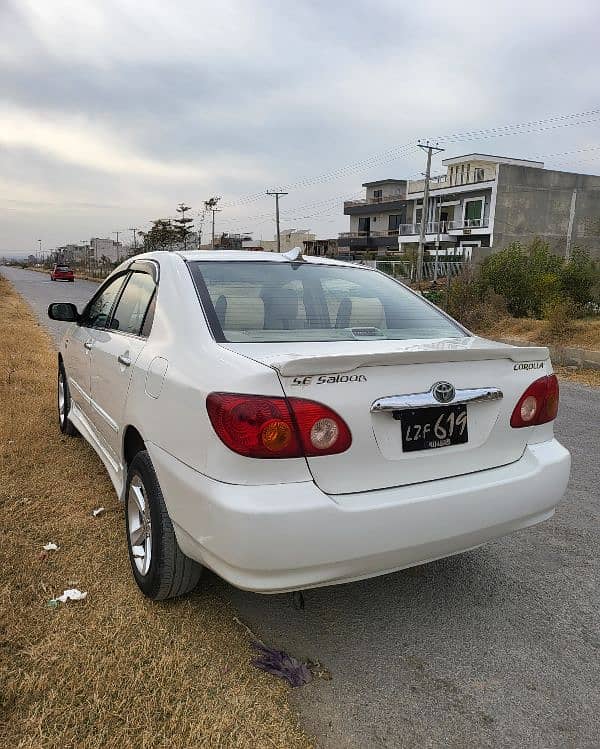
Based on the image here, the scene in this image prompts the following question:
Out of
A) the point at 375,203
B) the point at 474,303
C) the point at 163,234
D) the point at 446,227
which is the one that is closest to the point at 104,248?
the point at 163,234

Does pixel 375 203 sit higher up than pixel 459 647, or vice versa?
pixel 375 203

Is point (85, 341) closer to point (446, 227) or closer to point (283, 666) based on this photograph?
point (283, 666)

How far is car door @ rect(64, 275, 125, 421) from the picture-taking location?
385cm

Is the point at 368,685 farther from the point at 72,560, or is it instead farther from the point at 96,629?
the point at 72,560

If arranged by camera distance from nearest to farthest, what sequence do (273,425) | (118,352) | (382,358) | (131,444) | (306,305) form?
(273,425)
(382,358)
(131,444)
(306,305)
(118,352)

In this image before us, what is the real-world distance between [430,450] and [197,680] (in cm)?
118

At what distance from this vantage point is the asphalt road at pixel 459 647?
6.55ft

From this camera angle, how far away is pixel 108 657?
7.34ft

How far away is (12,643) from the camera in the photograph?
2.30m

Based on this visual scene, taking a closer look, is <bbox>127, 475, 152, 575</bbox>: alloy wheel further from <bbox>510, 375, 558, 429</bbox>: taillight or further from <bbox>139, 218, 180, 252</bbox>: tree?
<bbox>139, 218, 180, 252</bbox>: tree

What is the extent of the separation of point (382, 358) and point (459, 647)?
49.3 inches

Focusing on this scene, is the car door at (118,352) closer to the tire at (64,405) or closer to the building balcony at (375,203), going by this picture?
the tire at (64,405)

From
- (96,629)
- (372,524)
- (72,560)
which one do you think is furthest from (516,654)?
(72,560)

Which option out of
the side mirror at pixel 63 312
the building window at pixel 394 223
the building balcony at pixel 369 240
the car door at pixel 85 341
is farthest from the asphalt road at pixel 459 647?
the building window at pixel 394 223
